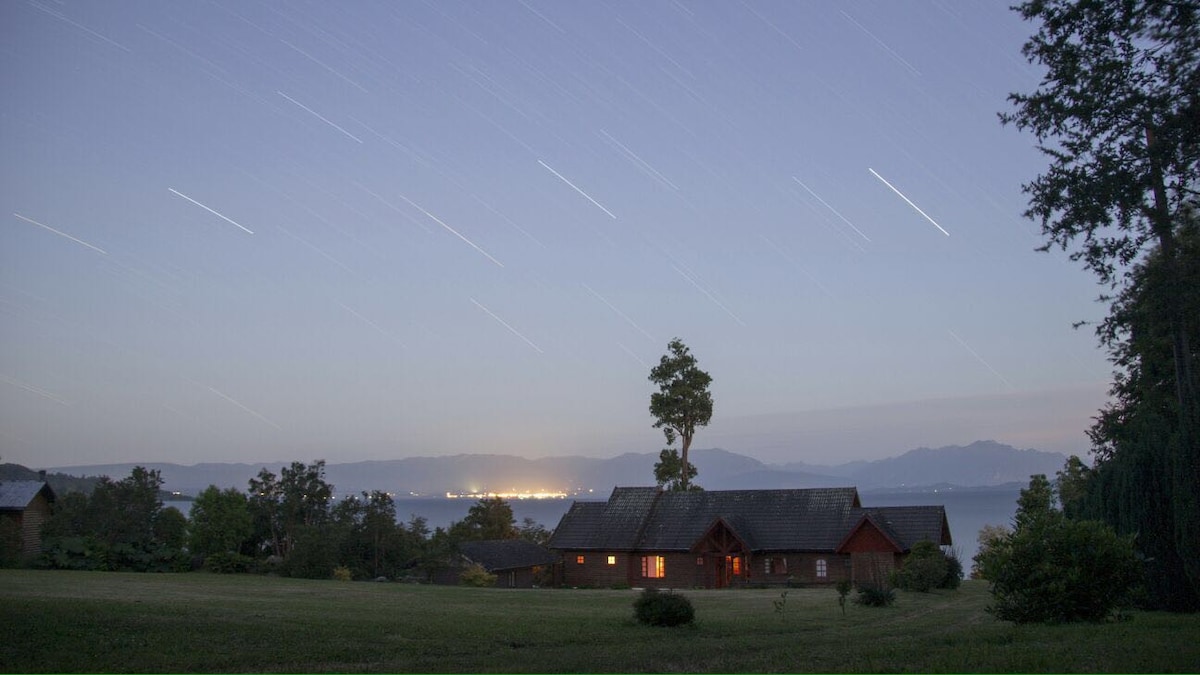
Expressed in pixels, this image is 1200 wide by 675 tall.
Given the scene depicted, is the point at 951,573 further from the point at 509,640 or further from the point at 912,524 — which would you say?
the point at 509,640

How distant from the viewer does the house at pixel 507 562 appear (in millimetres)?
50938

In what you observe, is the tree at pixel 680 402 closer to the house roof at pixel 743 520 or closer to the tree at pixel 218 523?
the house roof at pixel 743 520

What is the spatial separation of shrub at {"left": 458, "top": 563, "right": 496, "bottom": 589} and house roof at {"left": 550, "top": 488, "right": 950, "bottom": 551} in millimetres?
7260

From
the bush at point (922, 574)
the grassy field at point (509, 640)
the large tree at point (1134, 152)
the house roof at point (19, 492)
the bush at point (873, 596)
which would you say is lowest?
the grassy field at point (509, 640)

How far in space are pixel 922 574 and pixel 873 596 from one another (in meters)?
11.4

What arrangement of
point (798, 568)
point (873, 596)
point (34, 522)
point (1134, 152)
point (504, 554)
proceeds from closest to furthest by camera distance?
point (1134, 152)
point (873, 596)
point (34, 522)
point (798, 568)
point (504, 554)

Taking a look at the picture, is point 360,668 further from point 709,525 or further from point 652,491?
point 652,491

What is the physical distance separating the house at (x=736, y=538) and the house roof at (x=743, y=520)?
0.06 m

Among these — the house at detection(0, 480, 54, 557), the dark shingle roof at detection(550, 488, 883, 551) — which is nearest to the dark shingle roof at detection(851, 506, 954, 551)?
the dark shingle roof at detection(550, 488, 883, 551)

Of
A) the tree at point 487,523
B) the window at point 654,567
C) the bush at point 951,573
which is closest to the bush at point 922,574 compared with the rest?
the bush at point 951,573

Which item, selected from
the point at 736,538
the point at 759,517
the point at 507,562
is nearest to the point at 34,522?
the point at 507,562

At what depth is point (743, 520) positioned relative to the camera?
53.1 m

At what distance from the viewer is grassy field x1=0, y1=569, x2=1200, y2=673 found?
43.7ft

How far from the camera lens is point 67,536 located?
147 ft
